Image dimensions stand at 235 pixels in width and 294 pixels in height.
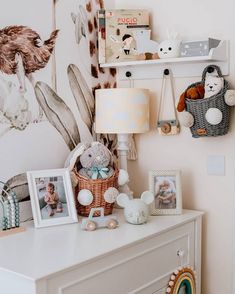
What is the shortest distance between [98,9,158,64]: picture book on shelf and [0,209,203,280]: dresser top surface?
0.84 metres

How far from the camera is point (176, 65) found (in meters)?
2.42

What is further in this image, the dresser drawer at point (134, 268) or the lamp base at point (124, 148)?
the lamp base at point (124, 148)

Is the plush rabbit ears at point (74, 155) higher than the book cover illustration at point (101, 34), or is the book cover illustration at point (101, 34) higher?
the book cover illustration at point (101, 34)

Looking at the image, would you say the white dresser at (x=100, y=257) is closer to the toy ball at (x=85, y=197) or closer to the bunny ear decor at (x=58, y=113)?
the toy ball at (x=85, y=197)

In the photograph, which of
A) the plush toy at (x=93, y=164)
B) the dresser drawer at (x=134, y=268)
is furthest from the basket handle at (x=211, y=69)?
the dresser drawer at (x=134, y=268)

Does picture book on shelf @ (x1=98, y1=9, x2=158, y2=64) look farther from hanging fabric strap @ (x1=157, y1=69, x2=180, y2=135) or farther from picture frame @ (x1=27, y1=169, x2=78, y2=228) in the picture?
picture frame @ (x1=27, y1=169, x2=78, y2=228)

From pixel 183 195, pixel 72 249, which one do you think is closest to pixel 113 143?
pixel 183 195

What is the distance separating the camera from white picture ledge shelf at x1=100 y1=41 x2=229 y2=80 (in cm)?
221

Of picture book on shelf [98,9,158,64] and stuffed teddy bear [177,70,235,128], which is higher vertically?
picture book on shelf [98,9,158,64]

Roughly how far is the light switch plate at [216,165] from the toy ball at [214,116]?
245 millimetres

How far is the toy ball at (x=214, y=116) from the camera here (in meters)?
2.15

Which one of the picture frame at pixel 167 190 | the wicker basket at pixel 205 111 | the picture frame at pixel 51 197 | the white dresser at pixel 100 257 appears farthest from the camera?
the picture frame at pixel 167 190

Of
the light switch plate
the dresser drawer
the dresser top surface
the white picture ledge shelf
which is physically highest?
the white picture ledge shelf

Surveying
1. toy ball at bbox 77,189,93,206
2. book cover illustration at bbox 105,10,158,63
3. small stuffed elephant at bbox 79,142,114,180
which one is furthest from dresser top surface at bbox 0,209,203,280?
book cover illustration at bbox 105,10,158,63
